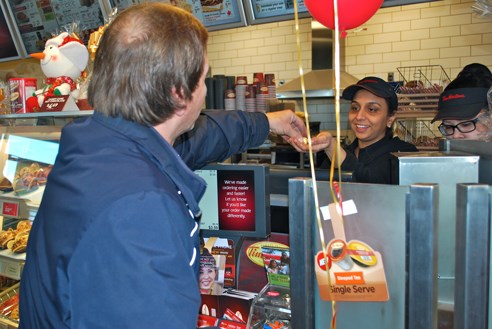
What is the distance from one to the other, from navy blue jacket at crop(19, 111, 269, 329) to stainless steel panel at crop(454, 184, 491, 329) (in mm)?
571

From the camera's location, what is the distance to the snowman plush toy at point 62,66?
7.79 ft

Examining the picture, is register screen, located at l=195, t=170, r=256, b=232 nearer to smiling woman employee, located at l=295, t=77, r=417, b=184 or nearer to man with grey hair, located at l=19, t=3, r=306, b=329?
man with grey hair, located at l=19, t=3, r=306, b=329

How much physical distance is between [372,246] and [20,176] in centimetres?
233

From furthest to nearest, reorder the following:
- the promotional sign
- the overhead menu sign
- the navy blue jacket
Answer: the overhead menu sign
the promotional sign
the navy blue jacket

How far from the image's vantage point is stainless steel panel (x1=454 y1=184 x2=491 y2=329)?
0.86m

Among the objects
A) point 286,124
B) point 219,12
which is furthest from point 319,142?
point 219,12

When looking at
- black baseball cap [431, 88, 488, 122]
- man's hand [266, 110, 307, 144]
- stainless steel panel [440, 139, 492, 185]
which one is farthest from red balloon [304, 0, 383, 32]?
stainless steel panel [440, 139, 492, 185]

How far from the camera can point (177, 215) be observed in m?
0.89

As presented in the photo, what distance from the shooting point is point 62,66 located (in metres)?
2.41

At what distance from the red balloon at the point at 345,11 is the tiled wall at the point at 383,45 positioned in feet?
11.6

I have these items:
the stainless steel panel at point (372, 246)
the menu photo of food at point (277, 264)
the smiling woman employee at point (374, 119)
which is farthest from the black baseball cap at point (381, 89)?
the stainless steel panel at point (372, 246)

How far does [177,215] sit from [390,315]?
0.57 meters

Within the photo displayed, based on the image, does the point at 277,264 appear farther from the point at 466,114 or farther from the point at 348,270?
the point at 466,114

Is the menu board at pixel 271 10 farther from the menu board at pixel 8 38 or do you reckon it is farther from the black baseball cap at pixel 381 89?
the menu board at pixel 8 38
